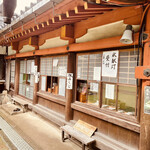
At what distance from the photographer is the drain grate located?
4.57 m

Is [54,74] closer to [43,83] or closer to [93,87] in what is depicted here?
[43,83]

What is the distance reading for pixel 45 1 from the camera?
417 centimetres

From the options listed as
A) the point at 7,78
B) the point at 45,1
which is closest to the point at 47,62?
the point at 45,1

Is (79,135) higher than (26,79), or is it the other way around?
(26,79)

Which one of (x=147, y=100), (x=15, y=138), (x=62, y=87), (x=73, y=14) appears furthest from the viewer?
(x=62, y=87)

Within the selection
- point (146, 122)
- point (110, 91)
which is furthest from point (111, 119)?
point (146, 122)

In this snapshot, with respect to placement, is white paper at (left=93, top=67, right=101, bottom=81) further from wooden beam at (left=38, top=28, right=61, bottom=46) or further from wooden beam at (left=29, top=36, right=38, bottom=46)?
wooden beam at (left=29, top=36, right=38, bottom=46)

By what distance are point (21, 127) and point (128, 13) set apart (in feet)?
21.9

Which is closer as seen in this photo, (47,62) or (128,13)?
(128,13)

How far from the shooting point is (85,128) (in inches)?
189

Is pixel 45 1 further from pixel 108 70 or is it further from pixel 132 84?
pixel 132 84

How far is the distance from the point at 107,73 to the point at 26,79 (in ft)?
24.7

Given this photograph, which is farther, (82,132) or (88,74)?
(88,74)

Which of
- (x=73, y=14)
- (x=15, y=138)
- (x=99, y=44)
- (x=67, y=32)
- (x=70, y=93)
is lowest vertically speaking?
(x=15, y=138)
